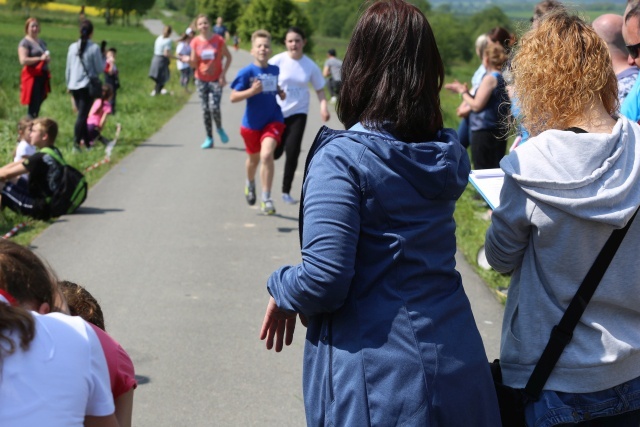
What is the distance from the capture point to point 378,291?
2.51 metres

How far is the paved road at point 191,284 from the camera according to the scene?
4.96m

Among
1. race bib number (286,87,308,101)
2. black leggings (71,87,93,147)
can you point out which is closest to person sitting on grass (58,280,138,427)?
race bib number (286,87,308,101)

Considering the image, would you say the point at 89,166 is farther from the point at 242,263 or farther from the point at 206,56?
the point at 242,263

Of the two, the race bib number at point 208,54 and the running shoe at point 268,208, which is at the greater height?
the race bib number at point 208,54

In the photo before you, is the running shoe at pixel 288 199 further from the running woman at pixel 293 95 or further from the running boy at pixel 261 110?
the running boy at pixel 261 110

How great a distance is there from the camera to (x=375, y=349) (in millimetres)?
2482

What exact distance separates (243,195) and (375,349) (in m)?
8.35

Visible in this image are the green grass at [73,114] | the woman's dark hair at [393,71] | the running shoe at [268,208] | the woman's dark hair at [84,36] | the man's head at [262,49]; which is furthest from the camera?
the woman's dark hair at [84,36]

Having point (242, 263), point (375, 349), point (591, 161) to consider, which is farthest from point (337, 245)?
point (242, 263)

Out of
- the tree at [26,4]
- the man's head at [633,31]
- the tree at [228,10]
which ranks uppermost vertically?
the man's head at [633,31]

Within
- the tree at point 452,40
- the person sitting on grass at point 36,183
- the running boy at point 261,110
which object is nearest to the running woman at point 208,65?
the running boy at point 261,110

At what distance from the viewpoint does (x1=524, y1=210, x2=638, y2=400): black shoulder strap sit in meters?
2.63

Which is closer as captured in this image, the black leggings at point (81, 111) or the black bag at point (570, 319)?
the black bag at point (570, 319)

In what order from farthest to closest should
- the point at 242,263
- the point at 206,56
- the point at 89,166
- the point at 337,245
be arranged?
the point at 206,56 → the point at 89,166 → the point at 242,263 → the point at 337,245
